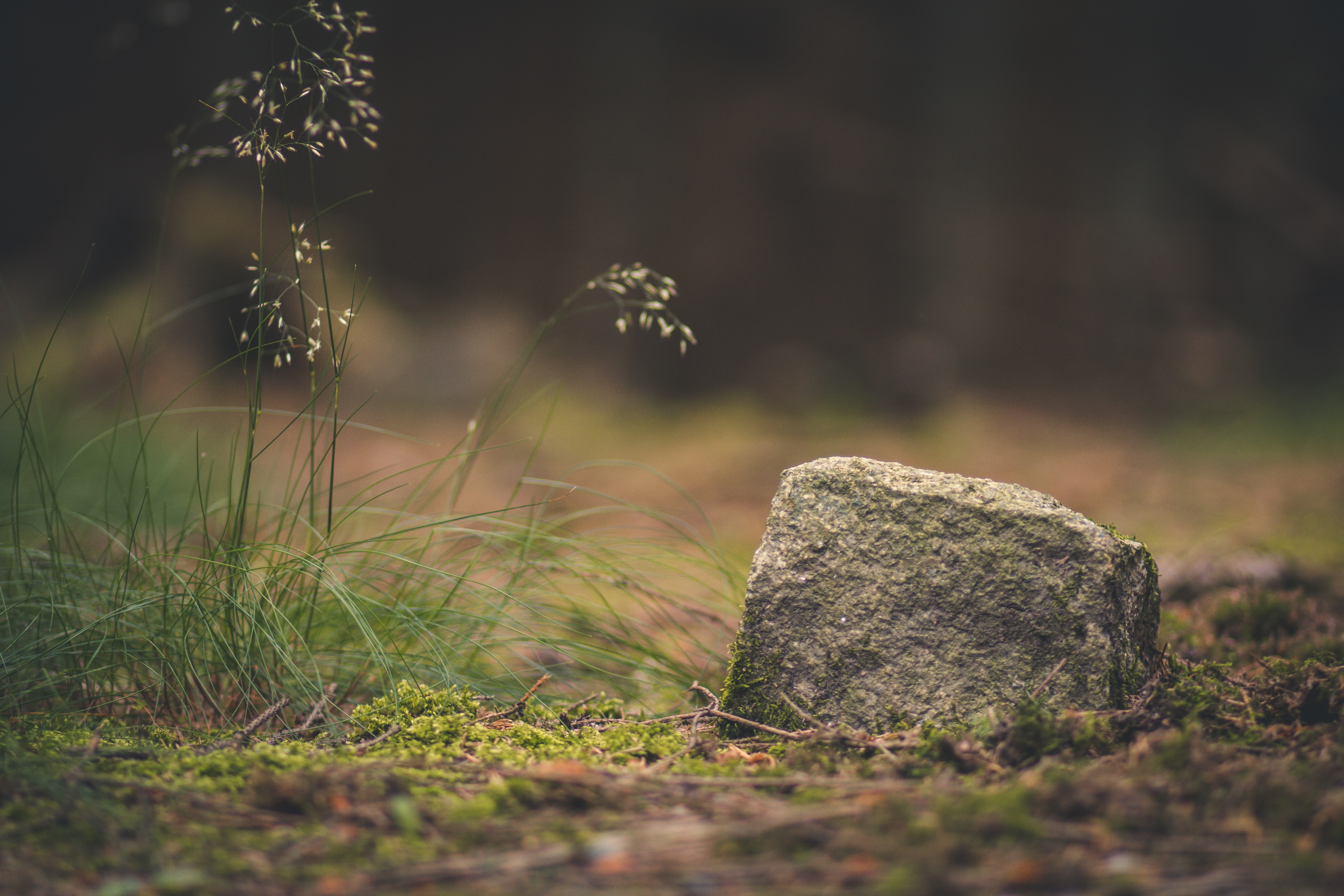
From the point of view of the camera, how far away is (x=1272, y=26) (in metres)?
8.54

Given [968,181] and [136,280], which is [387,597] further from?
[968,181]

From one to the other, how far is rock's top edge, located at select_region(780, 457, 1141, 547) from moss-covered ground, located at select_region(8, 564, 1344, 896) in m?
0.36

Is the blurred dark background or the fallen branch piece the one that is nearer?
the fallen branch piece

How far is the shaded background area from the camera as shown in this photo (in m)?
7.39

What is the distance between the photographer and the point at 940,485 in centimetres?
176

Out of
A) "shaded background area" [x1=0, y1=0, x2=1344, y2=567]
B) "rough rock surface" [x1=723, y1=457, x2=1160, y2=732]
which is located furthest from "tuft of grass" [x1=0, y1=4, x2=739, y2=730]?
"shaded background area" [x1=0, y1=0, x2=1344, y2=567]

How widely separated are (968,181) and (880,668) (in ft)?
23.0

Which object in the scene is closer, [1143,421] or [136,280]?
[136,280]

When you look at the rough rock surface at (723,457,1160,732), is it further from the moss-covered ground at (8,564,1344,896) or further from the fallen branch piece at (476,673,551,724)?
the fallen branch piece at (476,673,551,724)

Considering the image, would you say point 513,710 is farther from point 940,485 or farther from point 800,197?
point 800,197

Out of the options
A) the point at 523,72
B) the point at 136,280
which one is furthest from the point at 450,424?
the point at 523,72

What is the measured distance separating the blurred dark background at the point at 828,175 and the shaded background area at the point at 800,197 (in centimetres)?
3

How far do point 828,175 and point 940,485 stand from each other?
634cm

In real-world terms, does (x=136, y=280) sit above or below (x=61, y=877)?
above
